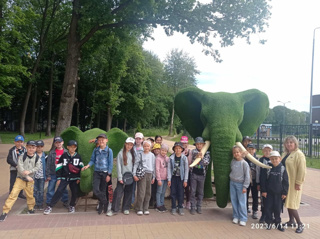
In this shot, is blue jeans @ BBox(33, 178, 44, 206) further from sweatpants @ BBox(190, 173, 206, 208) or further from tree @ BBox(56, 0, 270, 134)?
tree @ BBox(56, 0, 270, 134)

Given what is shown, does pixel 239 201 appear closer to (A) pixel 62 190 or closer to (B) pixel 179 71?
(A) pixel 62 190

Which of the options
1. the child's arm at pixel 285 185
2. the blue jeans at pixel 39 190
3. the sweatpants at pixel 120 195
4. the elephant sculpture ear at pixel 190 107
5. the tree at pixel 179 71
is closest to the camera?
the child's arm at pixel 285 185

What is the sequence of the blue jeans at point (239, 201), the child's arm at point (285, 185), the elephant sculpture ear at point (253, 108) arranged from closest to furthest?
the child's arm at point (285, 185) < the blue jeans at point (239, 201) < the elephant sculpture ear at point (253, 108)

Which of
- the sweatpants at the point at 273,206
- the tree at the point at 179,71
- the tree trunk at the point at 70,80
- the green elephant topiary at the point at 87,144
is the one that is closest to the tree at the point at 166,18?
the tree trunk at the point at 70,80

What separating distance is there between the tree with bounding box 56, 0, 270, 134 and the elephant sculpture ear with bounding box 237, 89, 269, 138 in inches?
246

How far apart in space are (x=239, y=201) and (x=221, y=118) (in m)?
1.80

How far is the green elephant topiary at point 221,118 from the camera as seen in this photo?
512 centimetres

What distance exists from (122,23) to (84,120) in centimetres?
3468

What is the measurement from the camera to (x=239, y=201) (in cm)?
512

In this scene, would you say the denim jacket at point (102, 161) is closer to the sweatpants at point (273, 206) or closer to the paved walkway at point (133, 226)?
the paved walkway at point (133, 226)

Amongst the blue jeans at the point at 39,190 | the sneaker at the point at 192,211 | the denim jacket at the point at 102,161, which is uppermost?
the denim jacket at the point at 102,161

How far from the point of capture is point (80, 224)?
484 cm

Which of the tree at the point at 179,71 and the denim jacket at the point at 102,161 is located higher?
the tree at the point at 179,71

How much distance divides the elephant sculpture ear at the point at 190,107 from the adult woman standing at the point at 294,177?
245 cm
